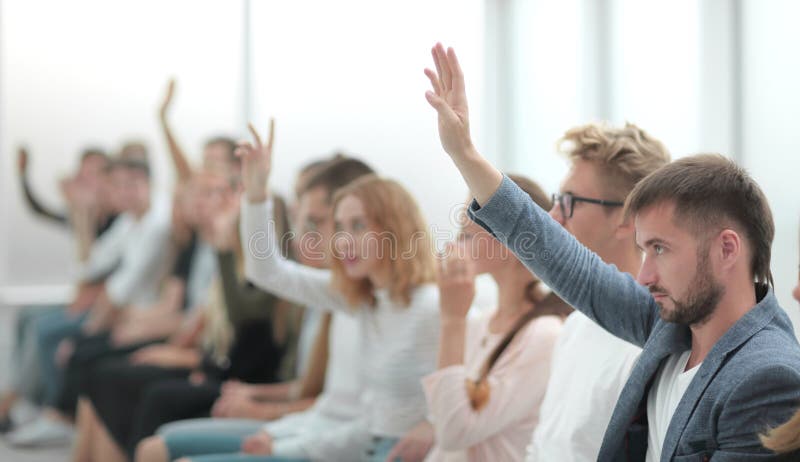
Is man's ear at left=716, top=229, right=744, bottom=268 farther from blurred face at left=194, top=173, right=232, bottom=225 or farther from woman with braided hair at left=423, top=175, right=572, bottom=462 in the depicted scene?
blurred face at left=194, top=173, right=232, bottom=225

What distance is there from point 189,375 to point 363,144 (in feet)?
4.64

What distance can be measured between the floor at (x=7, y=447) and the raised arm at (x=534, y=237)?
3.44m

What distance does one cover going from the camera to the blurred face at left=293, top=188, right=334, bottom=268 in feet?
8.56

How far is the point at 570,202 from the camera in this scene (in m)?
1.83

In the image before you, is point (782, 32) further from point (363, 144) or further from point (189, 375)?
point (189, 375)

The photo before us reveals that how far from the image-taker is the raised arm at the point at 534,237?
142 cm

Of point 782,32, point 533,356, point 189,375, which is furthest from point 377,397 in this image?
point 189,375

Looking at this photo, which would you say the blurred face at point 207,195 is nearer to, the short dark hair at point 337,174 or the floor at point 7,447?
the short dark hair at point 337,174

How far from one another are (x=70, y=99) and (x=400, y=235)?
4.18 m

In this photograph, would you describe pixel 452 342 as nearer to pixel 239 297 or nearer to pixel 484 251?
pixel 484 251

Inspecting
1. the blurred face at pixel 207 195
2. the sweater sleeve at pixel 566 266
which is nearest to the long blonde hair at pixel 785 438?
the sweater sleeve at pixel 566 266

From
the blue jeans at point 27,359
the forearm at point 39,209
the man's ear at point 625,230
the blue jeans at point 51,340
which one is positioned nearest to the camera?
the man's ear at point 625,230

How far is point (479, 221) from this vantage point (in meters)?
1.45

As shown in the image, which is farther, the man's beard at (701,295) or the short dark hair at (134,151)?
the short dark hair at (134,151)
